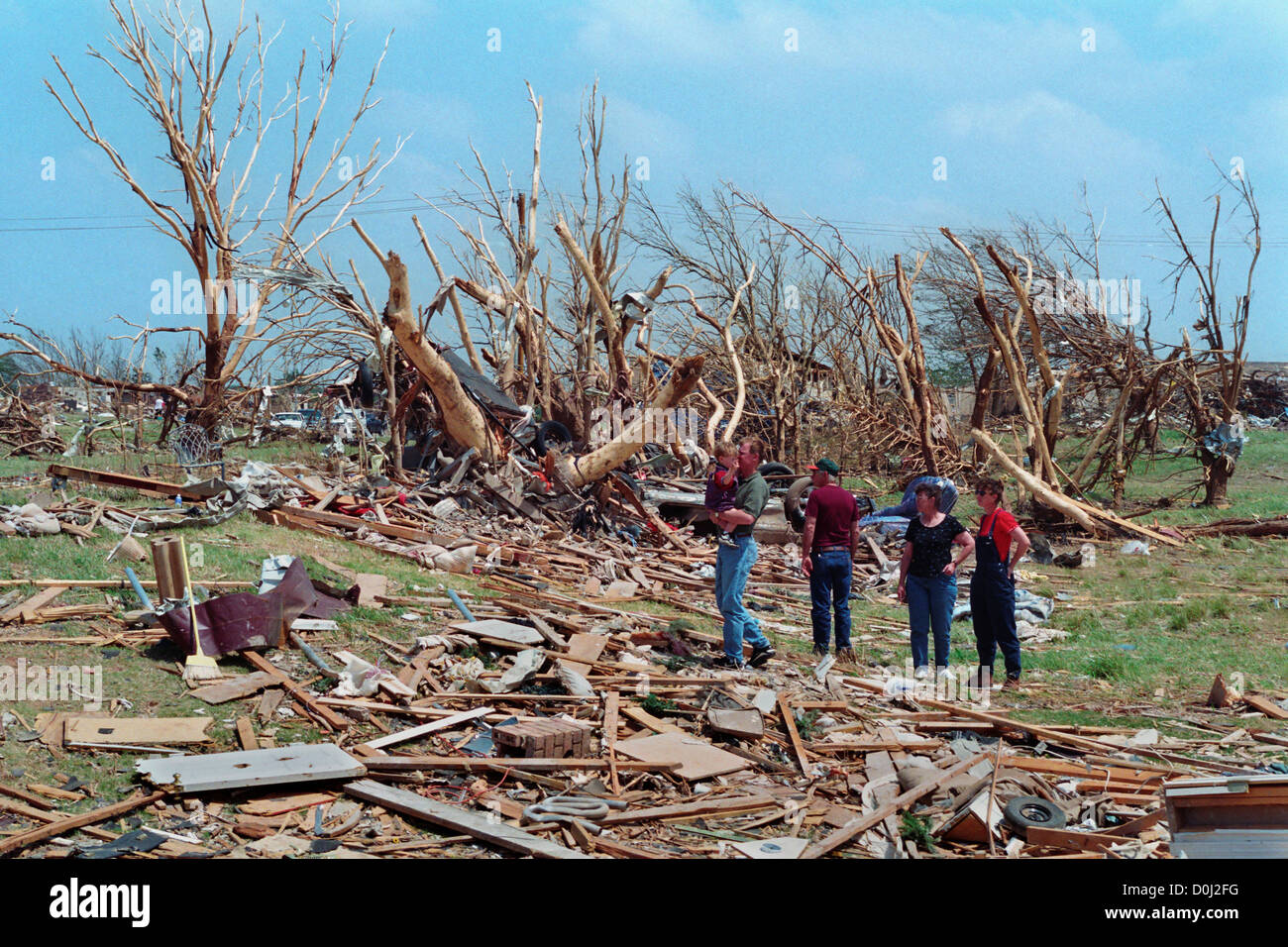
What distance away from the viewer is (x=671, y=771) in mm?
5805

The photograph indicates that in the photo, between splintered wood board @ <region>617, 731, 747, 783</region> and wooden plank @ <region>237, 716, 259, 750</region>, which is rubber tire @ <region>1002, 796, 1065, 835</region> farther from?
wooden plank @ <region>237, 716, 259, 750</region>

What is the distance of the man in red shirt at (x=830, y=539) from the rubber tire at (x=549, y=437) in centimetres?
849

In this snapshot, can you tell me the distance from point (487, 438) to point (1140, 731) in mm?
10856

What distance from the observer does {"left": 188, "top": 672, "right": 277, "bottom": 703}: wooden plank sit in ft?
21.1

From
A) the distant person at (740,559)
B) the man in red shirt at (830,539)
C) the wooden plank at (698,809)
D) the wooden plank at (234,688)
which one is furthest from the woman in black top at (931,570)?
the wooden plank at (234,688)

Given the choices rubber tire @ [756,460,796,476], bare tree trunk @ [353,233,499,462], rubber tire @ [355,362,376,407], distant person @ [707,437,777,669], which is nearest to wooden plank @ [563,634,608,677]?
distant person @ [707,437,777,669]

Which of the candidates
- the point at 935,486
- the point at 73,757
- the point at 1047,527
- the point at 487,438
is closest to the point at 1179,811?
the point at 935,486

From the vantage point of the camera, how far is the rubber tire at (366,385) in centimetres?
1839

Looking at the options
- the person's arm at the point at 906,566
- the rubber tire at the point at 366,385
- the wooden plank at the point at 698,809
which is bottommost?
the wooden plank at the point at 698,809

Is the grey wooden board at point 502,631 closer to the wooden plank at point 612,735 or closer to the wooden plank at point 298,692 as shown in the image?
the wooden plank at point 612,735

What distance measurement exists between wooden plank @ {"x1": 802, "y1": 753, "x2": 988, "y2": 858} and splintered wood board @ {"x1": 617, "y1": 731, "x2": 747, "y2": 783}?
94 cm

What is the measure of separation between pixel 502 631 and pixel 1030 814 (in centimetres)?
449

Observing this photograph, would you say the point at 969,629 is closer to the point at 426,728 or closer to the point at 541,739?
the point at 541,739

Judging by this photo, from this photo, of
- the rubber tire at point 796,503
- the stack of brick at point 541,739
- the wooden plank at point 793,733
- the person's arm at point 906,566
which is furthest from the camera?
the rubber tire at point 796,503
